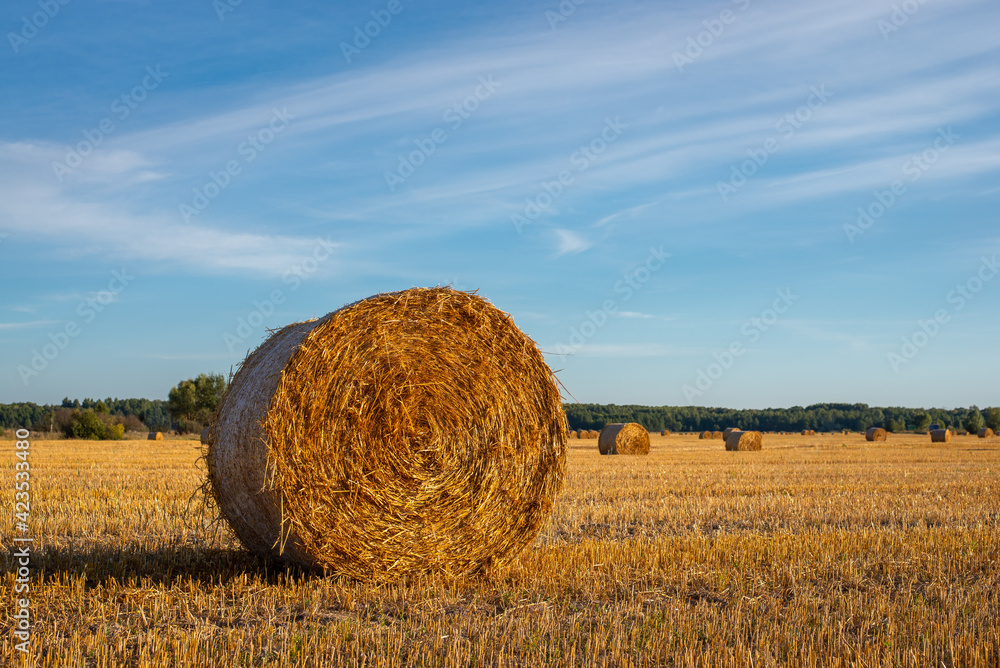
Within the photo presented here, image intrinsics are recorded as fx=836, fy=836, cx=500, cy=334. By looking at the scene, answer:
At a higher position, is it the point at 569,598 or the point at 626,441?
the point at 626,441

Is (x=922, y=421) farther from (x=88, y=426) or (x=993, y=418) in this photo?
(x=88, y=426)

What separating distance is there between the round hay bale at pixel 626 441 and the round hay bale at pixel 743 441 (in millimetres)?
5260

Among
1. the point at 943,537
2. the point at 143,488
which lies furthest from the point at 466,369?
the point at 143,488

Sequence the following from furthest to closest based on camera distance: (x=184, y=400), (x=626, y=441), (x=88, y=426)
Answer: (x=184, y=400), (x=88, y=426), (x=626, y=441)

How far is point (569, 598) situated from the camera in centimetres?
593

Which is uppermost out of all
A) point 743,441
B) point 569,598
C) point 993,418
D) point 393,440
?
point 993,418

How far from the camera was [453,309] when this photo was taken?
6.64 m

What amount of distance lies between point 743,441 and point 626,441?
6.81 metres

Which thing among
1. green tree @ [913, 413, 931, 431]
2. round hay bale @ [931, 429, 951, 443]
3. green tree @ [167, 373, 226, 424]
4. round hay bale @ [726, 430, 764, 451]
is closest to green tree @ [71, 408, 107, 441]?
green tree @ [167, 373, 226, 424]

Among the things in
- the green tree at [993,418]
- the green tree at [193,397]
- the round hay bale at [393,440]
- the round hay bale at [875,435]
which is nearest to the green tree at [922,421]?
the green tree at [993,418]

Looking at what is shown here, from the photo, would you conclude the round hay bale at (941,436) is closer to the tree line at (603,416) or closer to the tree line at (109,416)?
the tree line at (603,416)

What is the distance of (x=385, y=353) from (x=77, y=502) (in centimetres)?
632

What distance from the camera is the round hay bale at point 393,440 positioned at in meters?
6.03

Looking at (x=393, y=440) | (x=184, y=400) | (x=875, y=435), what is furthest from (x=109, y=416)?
(x=393, y=440)
